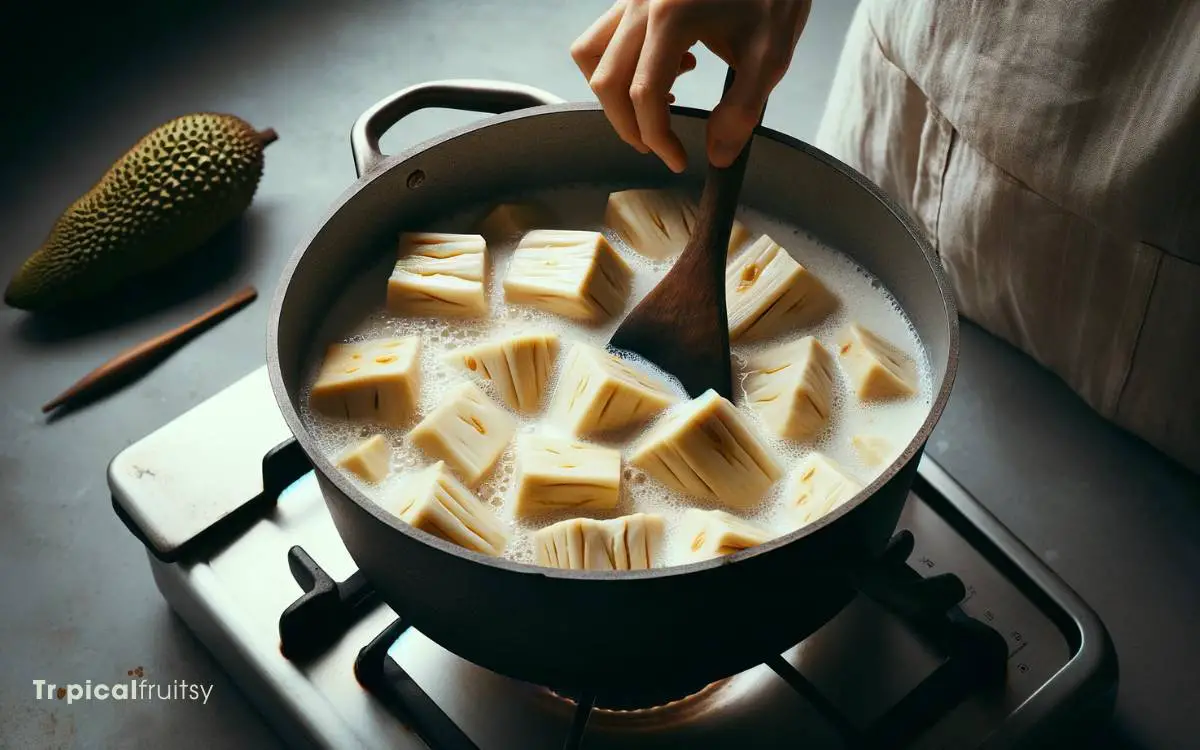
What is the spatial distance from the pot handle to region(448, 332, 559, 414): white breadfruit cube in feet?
0.56

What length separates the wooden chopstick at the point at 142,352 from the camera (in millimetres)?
1170

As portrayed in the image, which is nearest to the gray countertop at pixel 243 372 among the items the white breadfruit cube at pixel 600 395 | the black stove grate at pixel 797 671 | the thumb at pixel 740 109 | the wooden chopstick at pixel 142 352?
the wooden chopstick at pixel 142 352

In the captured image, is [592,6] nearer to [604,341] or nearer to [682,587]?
[604,341]

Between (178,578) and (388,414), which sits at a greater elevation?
(388,414)

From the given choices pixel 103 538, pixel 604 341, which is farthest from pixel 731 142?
pixel 103 538

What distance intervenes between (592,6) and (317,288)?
93 centimetres

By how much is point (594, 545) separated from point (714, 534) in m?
0.08

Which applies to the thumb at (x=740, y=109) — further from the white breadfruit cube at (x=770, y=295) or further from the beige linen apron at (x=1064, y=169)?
the beige linen apron at (x=1064, y=169)

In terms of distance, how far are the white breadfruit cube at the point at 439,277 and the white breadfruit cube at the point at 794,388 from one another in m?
0.23

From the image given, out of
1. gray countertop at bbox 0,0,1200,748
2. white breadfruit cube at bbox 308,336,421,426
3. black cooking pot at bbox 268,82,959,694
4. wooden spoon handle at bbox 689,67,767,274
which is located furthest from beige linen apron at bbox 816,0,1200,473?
white breadfruit cube at bbox 308,336,421,426

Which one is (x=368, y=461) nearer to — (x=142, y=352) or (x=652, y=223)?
(x=652, y=223)

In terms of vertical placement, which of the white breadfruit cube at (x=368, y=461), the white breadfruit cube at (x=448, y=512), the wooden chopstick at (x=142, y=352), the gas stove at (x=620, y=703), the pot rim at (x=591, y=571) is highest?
the pot rim at (x=591, y=571)

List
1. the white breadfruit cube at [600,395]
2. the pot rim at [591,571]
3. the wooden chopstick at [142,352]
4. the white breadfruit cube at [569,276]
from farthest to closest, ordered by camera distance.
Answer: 1. the wooden chopstick at [142,352]
2. the white breadfruit cube at [569,276]
3. the white breadfruit cube at [600,395]
4. the pot rim at [591,571]

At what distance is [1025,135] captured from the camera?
3.25ft
